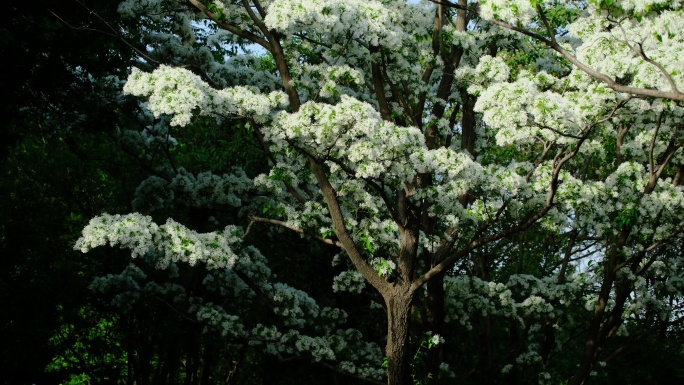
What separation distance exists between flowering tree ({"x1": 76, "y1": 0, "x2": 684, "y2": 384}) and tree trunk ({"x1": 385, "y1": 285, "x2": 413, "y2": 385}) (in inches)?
1.3

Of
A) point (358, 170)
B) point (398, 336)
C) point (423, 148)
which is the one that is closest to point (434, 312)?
point (398, 336)

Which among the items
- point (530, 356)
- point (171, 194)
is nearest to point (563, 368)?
point (530, 356)

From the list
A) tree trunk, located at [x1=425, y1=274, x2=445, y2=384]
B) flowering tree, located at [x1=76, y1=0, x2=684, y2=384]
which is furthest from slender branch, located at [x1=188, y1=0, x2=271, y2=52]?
tree trunk, located at [x1=425, y1=274, x2=445, y2=384]

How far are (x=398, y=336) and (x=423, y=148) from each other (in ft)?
10.5

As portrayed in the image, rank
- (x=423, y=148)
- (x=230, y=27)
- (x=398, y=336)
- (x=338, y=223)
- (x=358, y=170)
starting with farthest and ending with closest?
(x=230, y=27)
(x=398, y=336)
(x=338, y=223)
(x=423, y=148)
(x=358, y=170)

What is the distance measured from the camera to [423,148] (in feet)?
35.4

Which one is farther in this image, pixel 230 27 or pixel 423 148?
pixel 230 27

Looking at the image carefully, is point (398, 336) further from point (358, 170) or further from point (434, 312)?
point (434, 312)

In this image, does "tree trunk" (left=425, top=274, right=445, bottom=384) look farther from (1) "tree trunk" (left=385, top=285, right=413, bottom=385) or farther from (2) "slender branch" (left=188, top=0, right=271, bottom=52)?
(2) "slender branch" (left=188, top=0, right=271, bottom=52)

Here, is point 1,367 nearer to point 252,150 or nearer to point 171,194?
point 171,194

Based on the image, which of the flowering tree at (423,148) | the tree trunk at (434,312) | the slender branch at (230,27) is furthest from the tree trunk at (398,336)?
the slender branch at (230,27)

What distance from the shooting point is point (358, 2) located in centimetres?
1139

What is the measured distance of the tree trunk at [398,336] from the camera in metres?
11.4

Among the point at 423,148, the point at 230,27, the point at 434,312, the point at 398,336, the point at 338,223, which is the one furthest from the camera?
the point at 434,312
